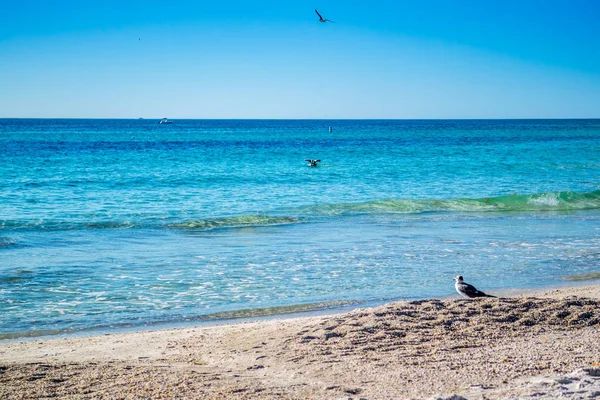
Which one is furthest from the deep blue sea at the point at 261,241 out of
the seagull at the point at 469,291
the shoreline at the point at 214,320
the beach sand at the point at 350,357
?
the beach sand at the point at 350,357

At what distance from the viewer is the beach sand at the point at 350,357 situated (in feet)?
18.2

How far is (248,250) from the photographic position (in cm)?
1432

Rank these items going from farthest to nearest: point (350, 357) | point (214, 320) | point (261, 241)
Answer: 1. point (261, 241)
2. point (214, 320)
3. point (350, 357)

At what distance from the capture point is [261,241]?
15555 millimetres

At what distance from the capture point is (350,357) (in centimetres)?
649

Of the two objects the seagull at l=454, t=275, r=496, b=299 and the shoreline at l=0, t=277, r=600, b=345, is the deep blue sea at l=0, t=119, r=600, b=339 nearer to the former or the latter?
the shoreline at l=0, t=277, r=600, b=345

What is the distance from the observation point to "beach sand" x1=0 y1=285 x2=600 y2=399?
219 inches

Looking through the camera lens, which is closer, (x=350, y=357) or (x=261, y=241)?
(x=350, y=357)

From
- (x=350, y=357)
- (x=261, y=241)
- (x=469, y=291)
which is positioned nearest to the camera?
(x=350, y=357)

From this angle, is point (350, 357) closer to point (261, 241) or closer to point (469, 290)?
point (469, 290)

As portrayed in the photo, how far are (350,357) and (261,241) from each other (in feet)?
30.2

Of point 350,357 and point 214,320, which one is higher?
point 350,357

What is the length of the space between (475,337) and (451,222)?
12.2m

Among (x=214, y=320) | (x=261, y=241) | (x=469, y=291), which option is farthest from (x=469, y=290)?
(x=261, y=241)
